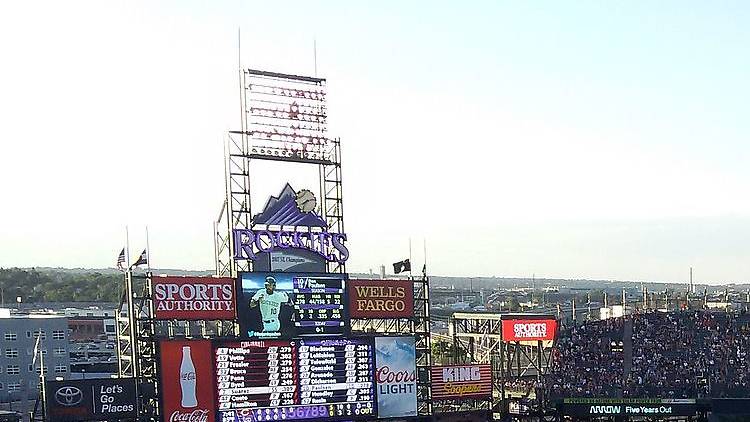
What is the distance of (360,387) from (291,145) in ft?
34.3

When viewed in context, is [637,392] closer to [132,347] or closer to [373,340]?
[373,340]

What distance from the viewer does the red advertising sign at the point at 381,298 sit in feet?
131

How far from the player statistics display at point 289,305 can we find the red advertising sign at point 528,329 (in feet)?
47.6

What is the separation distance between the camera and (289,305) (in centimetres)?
3772

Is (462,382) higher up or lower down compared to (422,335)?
lower down

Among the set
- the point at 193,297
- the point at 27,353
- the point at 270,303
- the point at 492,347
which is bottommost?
the point at 27,353

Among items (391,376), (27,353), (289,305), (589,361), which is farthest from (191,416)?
(27,353)

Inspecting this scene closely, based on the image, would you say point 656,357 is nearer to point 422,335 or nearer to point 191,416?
point 422,335

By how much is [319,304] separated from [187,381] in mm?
6187

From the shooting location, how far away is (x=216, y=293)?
36656 millimetres

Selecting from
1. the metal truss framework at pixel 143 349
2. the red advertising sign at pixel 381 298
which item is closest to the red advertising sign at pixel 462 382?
the red advertising sign at pixel 381 298

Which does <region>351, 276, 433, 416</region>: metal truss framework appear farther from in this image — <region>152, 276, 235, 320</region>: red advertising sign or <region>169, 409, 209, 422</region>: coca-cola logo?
<region>169, 409, 209, 422</region>: coca-cola logo

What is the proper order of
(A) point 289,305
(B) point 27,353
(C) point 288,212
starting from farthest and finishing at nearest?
(B) point 27,353 → (C) point 288,212 → (A) point 289,305

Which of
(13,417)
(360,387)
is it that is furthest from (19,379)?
(360,387)
